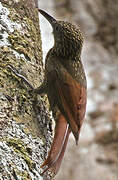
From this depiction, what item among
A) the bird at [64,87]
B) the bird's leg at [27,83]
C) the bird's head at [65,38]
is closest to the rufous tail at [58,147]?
the bird at [64,87]

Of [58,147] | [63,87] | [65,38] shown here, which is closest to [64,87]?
[63,87]

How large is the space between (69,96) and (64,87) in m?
0.09

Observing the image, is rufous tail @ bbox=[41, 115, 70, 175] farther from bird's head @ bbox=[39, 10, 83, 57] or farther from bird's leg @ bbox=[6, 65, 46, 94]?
bird's head @ bbox=[39, 10, 83, 57]

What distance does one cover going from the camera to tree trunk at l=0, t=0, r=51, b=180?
8.43 feet

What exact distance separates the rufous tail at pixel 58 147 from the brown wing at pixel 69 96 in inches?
2.2

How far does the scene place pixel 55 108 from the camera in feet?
11.6

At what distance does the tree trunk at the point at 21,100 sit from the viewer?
257 centimetres

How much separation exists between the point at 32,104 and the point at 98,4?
773cm

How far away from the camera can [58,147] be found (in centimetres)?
310

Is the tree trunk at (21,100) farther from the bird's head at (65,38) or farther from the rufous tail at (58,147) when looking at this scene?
the bird's head at (65,38)

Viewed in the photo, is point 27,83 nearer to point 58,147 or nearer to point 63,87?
Answer: point 58,147

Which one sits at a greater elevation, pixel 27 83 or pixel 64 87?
pixel 27 83

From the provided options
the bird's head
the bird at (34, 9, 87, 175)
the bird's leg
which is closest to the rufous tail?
the bird at (34, 9, 87, 175)

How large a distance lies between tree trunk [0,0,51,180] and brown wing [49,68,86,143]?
6.0 inches
